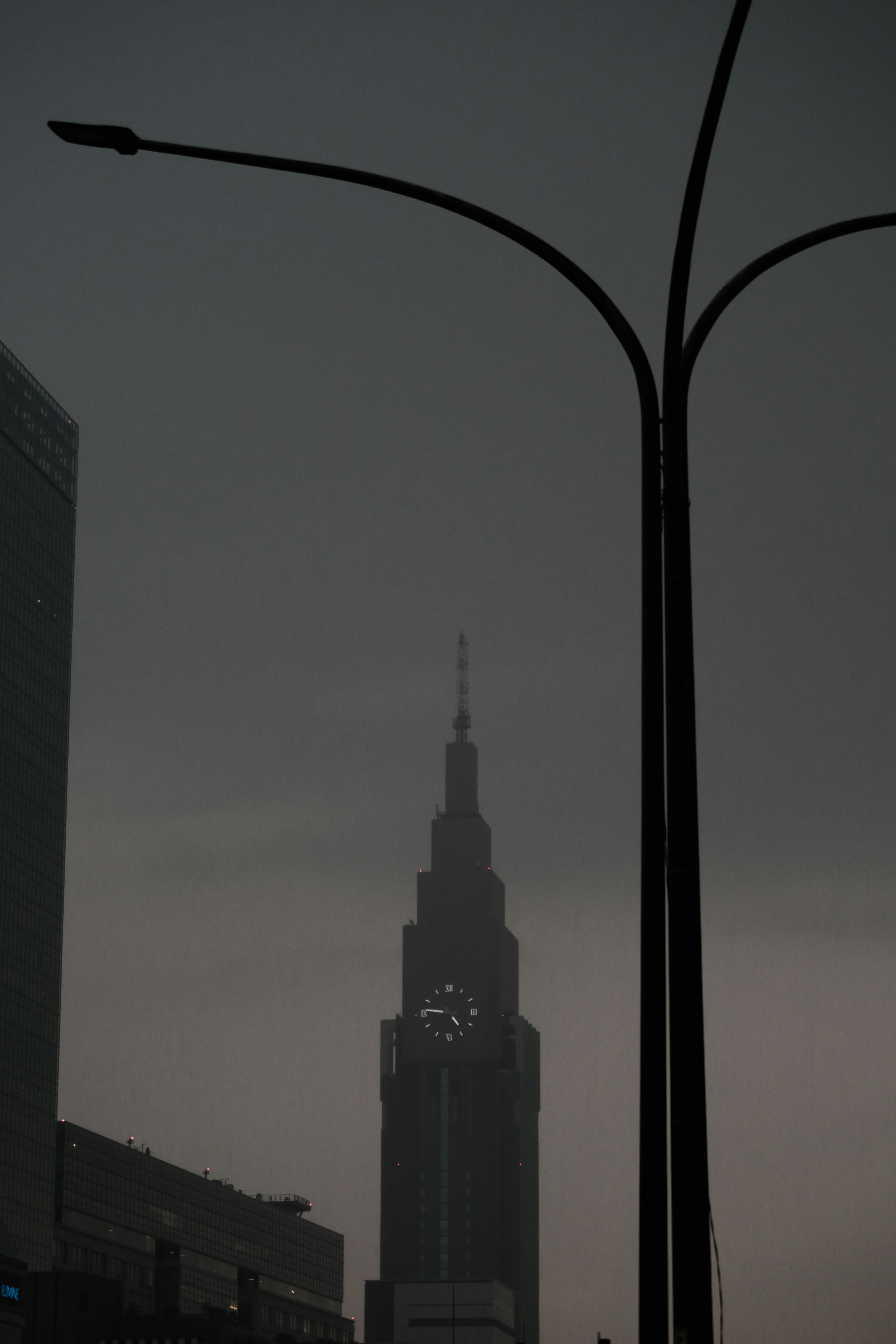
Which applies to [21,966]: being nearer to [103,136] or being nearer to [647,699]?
[103,136]

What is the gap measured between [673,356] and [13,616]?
626 feet

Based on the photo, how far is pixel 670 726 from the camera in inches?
517

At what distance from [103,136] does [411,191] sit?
103 inches

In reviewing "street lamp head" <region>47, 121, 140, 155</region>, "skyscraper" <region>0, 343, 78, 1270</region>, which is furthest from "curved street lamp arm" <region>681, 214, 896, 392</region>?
"skyscraper" <region>0, 343, 78, 1270</region>

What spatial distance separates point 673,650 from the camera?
1336 cm

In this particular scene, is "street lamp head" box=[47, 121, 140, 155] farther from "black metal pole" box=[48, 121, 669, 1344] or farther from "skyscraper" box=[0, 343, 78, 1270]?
"skyscraper" box=[0, 343, 78, 1270]

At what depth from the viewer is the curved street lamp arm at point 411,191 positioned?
562 inches

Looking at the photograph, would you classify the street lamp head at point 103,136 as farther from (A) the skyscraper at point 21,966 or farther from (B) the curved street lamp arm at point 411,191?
(A) the skyscraper at point 21,966

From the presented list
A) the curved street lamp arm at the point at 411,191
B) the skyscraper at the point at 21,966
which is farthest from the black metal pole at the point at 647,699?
the skyscraper at the point at 21,966

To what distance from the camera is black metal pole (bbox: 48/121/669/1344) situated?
12.0 meters

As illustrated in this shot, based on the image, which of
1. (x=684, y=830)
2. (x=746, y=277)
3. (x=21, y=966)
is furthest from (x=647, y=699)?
(x=21, y=966)

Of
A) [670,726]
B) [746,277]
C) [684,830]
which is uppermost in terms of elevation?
[746,277]

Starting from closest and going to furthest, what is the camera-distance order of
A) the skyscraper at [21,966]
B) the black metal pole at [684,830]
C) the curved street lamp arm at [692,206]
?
the black metal pole at [684,830]
the curved street lamp arm at [692,206]
the skyscraper at [21,966]

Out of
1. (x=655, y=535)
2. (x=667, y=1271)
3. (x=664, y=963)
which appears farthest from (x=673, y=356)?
(x=667, y=1271)
